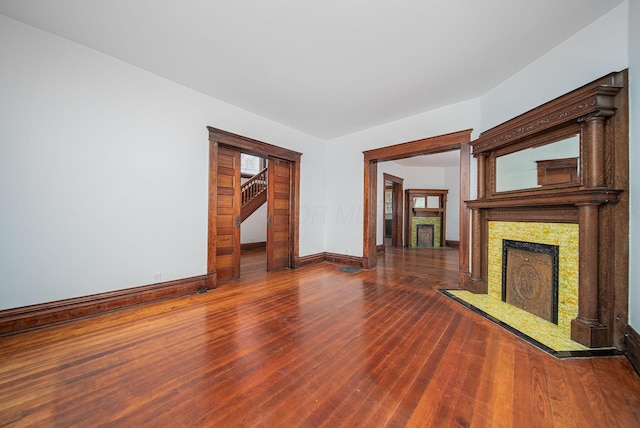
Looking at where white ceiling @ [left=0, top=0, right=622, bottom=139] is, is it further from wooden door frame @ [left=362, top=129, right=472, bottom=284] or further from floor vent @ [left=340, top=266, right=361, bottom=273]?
floor vent @ [left=340, top=266, right=361, bottom=273]

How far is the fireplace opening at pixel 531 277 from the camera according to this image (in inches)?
95.0

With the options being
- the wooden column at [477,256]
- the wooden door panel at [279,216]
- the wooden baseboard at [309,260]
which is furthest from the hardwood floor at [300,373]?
the wooden baseboard at [309,260]

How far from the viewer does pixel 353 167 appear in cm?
512

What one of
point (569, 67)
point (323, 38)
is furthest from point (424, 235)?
point (323, 38)

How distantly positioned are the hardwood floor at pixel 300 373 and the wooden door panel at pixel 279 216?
6.53ft

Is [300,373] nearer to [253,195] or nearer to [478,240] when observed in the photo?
[478,240]

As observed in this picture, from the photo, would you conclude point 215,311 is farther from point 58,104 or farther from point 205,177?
point 58,104

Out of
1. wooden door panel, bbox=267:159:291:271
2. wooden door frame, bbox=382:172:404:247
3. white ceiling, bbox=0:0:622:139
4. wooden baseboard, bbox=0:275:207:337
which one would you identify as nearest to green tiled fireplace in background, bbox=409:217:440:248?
wooden door frame, bbox=382:172:404:247

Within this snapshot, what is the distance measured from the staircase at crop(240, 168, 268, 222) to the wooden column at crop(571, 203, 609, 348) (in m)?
6.68

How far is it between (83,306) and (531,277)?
5.06 m

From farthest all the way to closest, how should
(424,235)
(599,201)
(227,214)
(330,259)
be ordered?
(424,235) → (330,259) → (227,214) → (599,201)

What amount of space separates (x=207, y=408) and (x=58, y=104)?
323 centimetres

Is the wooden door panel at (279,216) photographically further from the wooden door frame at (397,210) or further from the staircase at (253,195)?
the wooden door frame at (397,210)

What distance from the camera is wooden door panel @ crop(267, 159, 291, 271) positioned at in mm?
4598
